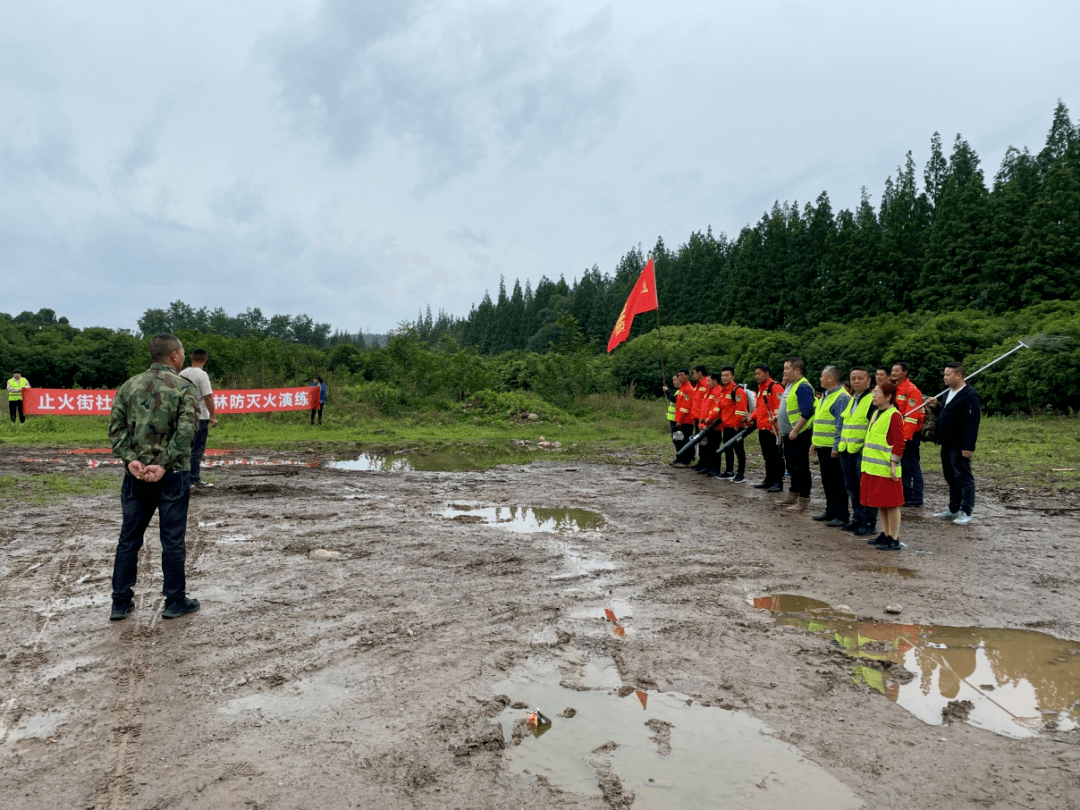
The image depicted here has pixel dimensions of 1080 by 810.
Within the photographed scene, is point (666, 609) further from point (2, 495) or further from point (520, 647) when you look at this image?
point (2, 495)

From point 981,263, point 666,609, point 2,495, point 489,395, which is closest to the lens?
point 666,609

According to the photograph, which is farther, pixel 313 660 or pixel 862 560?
pixel 862 560

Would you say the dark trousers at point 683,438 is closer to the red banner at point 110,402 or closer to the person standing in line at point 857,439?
the person standing in line at point 857,439

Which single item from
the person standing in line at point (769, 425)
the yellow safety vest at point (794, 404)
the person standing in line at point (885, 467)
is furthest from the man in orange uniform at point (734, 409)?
the person standing in line at point (885, 467)

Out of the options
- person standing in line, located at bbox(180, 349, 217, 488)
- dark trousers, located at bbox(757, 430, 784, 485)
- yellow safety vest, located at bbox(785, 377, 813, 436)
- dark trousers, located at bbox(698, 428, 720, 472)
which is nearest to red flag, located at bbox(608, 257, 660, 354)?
dark trousers, located at bbox(698, 428, 720, 472)

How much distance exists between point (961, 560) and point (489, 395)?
19.1 meters

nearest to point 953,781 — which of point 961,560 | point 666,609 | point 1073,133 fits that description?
point 666,609

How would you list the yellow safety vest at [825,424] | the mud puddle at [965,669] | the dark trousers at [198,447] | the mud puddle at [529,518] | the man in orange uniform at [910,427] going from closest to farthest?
1. the mud puddle at [965,669]
2. the mud puddle at [529,518]
3. the yellow safety vest at [825,424]
4. the man in orange uniform at [910,427]
5. the dark trousers at [198,447]

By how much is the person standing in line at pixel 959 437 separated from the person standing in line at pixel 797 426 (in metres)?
1.54

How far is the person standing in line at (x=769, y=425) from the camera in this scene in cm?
1066

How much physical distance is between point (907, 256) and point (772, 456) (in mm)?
43777

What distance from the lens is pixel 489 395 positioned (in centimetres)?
2467

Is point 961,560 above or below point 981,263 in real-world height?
below

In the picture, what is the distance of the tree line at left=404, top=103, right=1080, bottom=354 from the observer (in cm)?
3888
